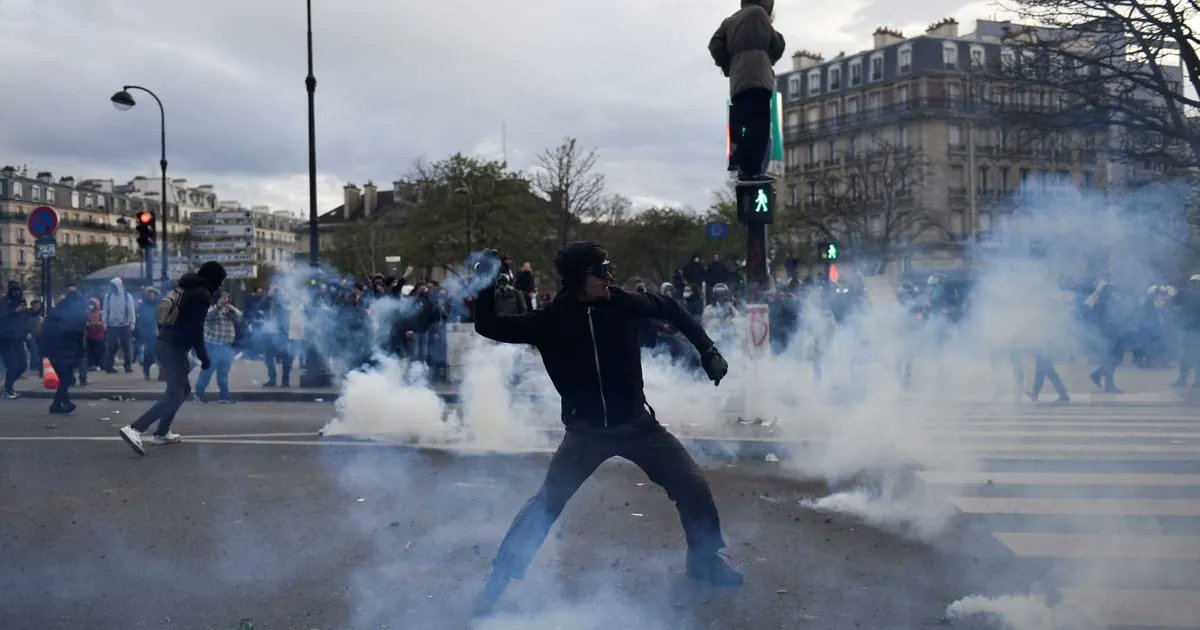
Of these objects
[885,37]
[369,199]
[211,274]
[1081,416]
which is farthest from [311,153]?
[369,199]

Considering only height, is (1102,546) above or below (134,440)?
below

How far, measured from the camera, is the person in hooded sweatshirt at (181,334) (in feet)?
31.3

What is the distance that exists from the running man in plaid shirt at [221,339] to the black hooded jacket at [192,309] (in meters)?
4.30

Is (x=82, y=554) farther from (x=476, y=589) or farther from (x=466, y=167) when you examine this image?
(x=466, y=167)

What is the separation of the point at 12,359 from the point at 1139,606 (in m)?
15.3

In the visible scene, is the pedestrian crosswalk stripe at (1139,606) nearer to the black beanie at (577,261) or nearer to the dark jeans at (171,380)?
the black beanie at (577,261)

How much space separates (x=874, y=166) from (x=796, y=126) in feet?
32.0

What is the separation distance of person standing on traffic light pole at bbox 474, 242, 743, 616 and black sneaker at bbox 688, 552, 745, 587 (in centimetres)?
9

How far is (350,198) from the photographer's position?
288 ft

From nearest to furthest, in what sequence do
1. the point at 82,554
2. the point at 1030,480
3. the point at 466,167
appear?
the point at 82,554
the point at 1030,480
the point at 466,167

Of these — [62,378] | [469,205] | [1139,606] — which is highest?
[469,205]

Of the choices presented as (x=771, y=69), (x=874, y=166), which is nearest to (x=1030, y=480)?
(x=771, y=69)

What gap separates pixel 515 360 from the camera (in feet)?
34.7

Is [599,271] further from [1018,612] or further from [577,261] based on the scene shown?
[1018,612]
